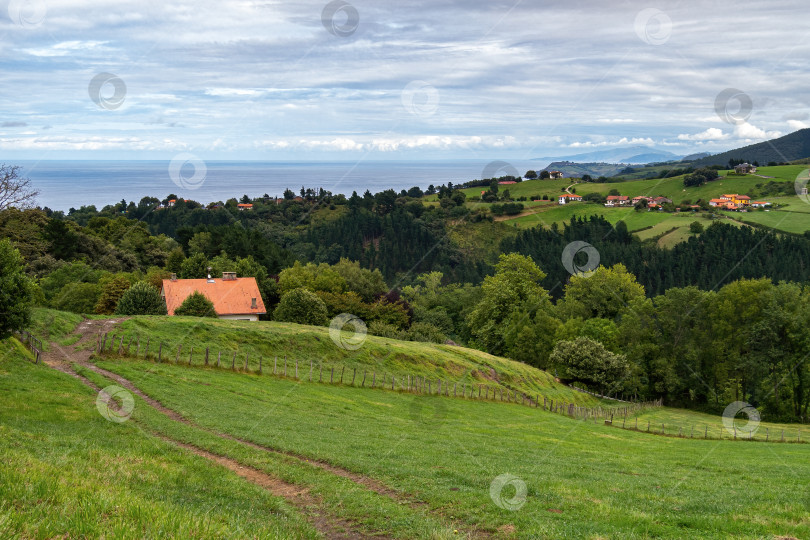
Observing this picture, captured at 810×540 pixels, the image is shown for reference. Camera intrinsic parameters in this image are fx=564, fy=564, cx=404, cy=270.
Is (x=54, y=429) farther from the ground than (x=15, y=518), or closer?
closer

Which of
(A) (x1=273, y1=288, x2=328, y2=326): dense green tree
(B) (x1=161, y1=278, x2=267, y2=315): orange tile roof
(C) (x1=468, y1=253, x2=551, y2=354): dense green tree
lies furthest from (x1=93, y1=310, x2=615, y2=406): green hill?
(C) (x1=468, y1=253, x2=551, y2=354): dense green tree

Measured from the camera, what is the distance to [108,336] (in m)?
40.4

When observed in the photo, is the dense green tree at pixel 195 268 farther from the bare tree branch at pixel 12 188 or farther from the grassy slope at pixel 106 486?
the grassy slope at pixel 106 486

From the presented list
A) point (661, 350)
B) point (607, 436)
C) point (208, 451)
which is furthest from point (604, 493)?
point (661, 350)

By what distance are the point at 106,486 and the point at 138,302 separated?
5233 cm

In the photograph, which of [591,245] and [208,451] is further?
[591,245]

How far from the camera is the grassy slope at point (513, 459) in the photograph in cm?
1204

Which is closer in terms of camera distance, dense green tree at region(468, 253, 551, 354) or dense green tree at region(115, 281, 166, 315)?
dense green tree at region(115, 281, 166, 315)

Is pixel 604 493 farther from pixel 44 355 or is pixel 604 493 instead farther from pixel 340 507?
pixel 44 355

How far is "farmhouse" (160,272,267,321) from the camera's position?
70.8m

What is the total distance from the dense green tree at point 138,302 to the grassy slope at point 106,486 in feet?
119

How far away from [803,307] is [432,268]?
→ 129 m

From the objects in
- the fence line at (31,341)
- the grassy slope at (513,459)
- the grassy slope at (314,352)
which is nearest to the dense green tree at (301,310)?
the grassy slope at (314,352)

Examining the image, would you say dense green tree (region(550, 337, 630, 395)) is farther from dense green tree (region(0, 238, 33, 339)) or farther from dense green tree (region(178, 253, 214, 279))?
dense green tree (region(0, 238, 33, 339))
